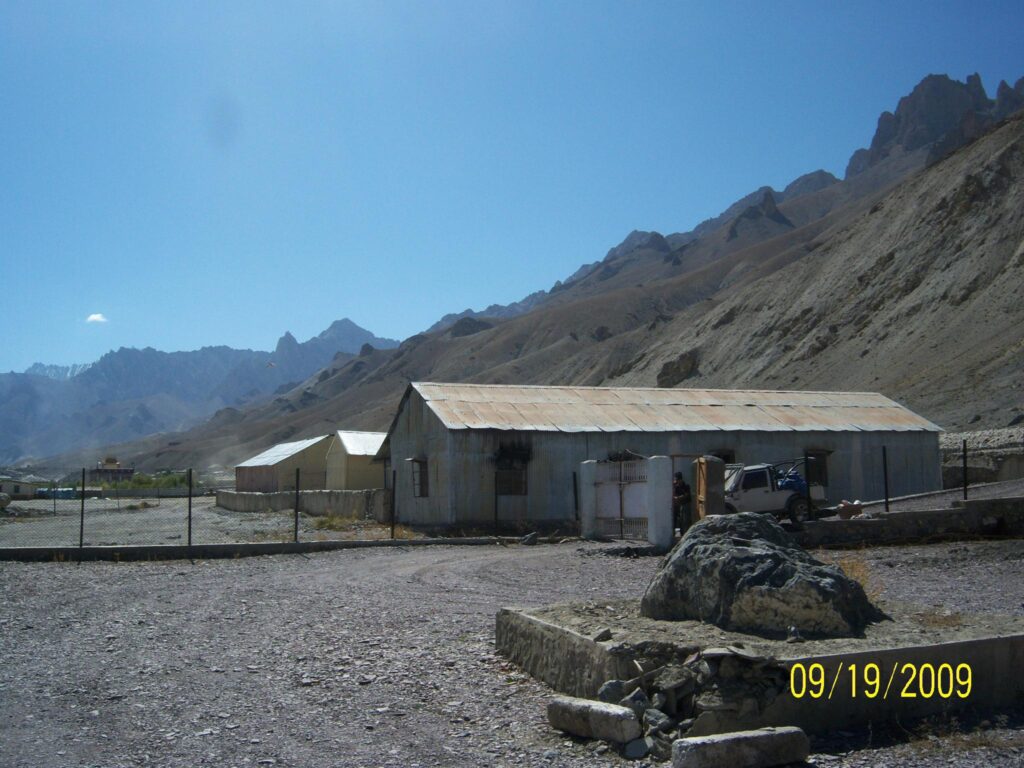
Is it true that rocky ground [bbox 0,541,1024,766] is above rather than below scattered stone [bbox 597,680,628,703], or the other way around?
below

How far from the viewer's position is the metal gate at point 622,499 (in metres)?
21.6

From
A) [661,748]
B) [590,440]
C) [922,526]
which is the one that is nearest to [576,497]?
[590,440]

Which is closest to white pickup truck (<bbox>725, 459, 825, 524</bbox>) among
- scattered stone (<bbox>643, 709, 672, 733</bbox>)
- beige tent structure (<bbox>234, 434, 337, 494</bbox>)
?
scattered stone (<bbox>643, 709, 672, 733</bbox>)

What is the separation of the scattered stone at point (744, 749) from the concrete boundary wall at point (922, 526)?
549 inches

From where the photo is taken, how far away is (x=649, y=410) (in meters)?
32.5

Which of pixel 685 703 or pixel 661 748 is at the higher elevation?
pixel 685 703

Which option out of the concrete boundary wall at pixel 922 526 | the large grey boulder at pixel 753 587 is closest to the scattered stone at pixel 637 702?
the large grey boulder at pixel 753 587

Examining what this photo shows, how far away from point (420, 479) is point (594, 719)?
24.4m

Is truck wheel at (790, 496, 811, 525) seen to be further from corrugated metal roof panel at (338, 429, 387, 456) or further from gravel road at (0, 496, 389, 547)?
corrugated metal roof panel at (338, 429, 387, 456)

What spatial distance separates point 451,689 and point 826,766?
Result: 3.34 meters

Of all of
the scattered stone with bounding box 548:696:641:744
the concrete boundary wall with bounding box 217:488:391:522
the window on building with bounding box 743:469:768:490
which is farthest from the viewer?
the concrete boundary wall with bounding box 217:488:391:522

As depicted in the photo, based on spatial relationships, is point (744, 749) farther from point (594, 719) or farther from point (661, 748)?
point (594, 719)
